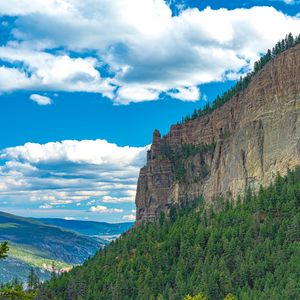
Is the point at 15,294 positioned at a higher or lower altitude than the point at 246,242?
higher

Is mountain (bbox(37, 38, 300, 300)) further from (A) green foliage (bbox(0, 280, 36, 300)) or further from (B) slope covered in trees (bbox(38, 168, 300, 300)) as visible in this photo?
(A) green foliage (bbox(0, 280, 36, 300))

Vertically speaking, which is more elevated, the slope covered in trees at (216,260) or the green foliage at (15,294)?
the green foliage at (15,294)

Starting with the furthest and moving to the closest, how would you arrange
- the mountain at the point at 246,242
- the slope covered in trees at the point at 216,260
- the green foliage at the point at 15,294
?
1. the mountain at the point at 246,242
2. the slope covered in trees at the point at 216,260
3. the green foliage at the point at 15,294

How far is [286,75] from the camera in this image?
18662 cm

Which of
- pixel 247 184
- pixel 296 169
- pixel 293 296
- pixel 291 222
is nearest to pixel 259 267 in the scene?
pixel 291 222

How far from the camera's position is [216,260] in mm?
144625

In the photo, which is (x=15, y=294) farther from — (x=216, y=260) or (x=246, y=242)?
(x=246, y=242)

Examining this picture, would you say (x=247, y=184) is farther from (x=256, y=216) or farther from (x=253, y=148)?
(x=256, y=216)

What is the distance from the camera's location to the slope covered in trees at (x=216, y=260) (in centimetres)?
12638

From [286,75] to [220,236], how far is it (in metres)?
65.1

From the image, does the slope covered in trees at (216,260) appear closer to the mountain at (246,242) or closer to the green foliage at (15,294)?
the mountain at (246,242)

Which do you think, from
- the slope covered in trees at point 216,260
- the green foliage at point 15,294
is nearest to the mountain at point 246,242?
the slope covered in trees at point 216,260

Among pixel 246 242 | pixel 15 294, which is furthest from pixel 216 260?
pixel 15 294

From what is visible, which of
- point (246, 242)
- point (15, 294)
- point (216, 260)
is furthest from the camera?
point (246, 242)
